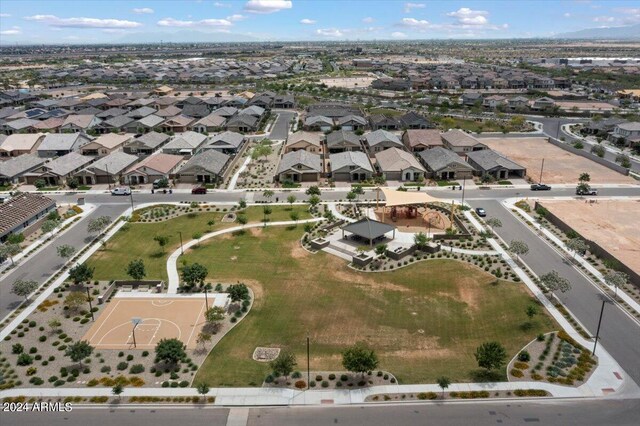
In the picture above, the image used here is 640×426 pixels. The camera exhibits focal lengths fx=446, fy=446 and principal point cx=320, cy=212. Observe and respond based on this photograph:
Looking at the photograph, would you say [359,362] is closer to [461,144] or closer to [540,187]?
[540,187]

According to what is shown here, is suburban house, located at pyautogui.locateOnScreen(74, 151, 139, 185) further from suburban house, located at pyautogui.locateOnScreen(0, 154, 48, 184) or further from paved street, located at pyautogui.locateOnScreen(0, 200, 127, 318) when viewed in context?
paved street, located at pyautogui.locateOnScreen(0, 200, 127, 318)

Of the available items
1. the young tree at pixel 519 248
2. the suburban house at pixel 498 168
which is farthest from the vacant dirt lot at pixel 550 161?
the young tree at pixel 519 248

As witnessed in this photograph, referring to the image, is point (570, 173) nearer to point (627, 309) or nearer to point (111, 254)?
point (627, 309)

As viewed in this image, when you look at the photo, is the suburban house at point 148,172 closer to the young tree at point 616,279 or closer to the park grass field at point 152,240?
the park grass field at point 152,240

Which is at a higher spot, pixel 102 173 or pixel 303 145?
pixel 303 145

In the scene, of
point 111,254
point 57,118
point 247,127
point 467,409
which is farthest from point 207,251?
point 57,118

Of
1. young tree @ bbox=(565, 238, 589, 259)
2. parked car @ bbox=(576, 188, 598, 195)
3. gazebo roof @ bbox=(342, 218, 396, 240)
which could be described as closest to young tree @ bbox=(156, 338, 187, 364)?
gazebo roof @ bbox=(342, 218, 396, 240)

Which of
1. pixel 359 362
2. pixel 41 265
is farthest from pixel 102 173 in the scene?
pixel 359 362
